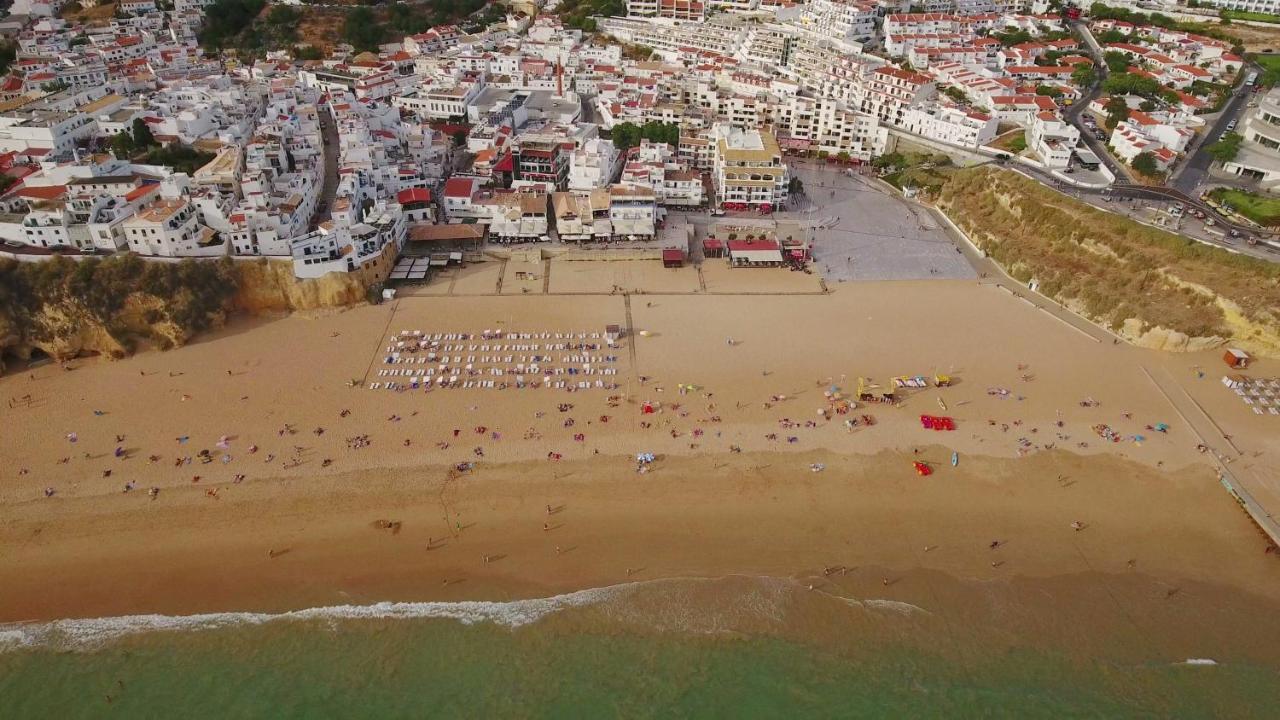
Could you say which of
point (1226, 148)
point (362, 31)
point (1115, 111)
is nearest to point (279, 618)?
point (1226, 148)

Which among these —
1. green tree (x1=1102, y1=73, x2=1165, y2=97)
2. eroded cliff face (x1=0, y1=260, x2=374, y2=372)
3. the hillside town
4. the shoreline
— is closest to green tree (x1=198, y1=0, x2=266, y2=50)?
the hillside town

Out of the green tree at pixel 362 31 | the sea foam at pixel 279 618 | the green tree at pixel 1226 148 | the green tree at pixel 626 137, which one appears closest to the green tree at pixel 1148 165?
the green tree at pixel 1226 148

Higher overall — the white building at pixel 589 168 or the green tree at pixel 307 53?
the green tree at pixel 307 53

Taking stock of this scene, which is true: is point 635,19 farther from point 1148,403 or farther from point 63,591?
point 63,591

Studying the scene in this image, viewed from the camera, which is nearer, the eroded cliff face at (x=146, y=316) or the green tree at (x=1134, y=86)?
the eroded cliff face at (x=146, y=316)

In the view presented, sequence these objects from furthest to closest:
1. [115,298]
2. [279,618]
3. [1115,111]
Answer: [1115,111] → [115,298] → [279,618]

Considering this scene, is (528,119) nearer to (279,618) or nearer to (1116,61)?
(279,618)

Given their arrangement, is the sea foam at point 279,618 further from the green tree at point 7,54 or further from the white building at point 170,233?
the green tree at point 7,54
